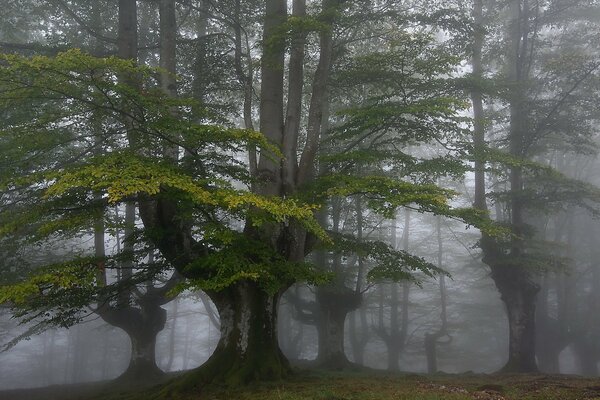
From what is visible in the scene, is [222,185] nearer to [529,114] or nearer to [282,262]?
[282,262]

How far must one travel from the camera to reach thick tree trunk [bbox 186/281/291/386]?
848 cm

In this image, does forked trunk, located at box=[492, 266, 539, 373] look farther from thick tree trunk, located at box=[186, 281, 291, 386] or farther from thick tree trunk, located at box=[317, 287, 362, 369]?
thick tree trunk, located at box=[186, 281, 291, 386]

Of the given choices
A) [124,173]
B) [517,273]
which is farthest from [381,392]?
[517,273]

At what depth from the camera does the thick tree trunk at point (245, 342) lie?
27.8ft

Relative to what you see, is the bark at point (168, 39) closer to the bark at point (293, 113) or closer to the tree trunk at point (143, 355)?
the bark at point (293, 113)

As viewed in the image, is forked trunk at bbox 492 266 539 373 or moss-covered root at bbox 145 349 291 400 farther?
forked trunk at bbox 492 266 539 373

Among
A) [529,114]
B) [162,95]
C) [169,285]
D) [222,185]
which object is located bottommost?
[169,285]

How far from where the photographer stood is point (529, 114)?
1603 centimetres

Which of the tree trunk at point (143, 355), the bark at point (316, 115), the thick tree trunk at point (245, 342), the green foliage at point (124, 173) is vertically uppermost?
the bark at point (316, 115)

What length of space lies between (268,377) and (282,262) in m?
2.41

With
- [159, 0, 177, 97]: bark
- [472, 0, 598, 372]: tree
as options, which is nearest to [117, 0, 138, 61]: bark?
[159, 0, 177, 97]: bark

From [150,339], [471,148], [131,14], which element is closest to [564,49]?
[471,148]

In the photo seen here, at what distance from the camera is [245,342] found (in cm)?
879

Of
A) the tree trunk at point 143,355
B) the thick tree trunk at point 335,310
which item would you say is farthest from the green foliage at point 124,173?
the thick tree trunk at point 335,310
